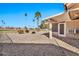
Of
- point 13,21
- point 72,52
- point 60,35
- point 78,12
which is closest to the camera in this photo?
point 78,12

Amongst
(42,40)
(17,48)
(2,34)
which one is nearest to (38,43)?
(42,40)

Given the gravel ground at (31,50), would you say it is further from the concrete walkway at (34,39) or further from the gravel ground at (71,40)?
the gravel ground at (71,40)

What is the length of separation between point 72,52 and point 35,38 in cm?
142

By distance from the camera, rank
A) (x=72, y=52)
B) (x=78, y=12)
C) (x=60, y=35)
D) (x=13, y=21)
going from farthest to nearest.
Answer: (x=60, y=35) → (x=13, y=21) → (x=72, y=52) → (x=78, y=12)

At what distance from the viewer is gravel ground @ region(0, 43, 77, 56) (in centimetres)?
623

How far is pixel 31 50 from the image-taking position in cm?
650

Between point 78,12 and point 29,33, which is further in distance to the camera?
point 29,33

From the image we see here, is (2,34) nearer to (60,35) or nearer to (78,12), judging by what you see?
(60,35)

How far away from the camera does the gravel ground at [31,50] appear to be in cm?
623

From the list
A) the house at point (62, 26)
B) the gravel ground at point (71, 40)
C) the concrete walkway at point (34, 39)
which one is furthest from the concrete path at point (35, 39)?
the house at point (62, 26)

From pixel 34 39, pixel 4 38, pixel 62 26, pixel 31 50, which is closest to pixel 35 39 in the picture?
pixel 34 39

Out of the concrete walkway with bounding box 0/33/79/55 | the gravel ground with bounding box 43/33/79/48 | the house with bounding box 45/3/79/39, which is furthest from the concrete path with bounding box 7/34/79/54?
the house with bounding box 45/3/79/39

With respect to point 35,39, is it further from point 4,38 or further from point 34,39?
point 4,38

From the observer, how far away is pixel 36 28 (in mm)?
6633
